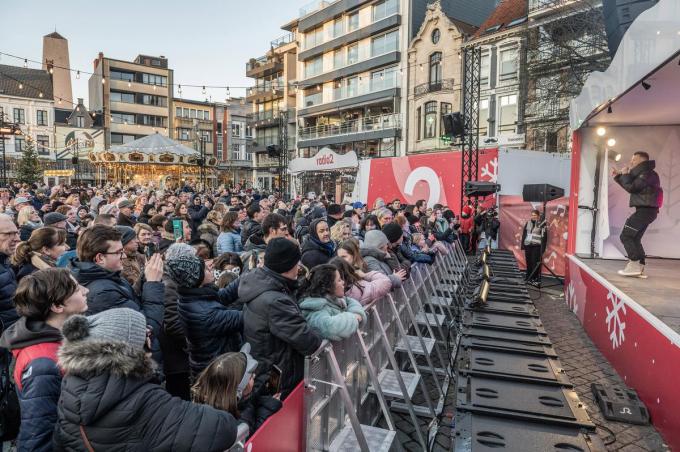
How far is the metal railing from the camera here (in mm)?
33438

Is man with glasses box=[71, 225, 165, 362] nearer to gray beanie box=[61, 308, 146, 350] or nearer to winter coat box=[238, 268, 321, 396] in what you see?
winter coat box=[238, 268, 321, 396]

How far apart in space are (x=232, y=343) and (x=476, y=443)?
1.74 meters

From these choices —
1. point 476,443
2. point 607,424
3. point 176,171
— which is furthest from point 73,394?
point 176,171

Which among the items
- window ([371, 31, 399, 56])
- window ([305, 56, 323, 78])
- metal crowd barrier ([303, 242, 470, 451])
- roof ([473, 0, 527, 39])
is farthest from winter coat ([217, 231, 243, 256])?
window ([305, 56, 323, 78])

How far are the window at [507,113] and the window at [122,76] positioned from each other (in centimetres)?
4762

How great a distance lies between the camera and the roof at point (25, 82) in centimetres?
5069

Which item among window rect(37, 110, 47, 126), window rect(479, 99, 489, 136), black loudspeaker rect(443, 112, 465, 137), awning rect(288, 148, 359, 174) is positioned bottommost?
awning rect(288, 148, 359, 174)

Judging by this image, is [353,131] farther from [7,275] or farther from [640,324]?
[7,275]

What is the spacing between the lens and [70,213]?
8.05 meters

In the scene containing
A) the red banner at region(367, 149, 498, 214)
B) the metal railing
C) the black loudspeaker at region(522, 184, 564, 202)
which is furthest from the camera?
the metal railing

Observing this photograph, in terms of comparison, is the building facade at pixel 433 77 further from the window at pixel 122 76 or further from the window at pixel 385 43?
the window at pixel 122 76

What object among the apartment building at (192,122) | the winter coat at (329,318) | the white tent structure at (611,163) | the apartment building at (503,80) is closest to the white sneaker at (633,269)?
the white tent structure at (611,163)

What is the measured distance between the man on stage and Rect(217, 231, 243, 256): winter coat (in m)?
5.66

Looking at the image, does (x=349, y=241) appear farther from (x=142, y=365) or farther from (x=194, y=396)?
(x=142, y=365)
